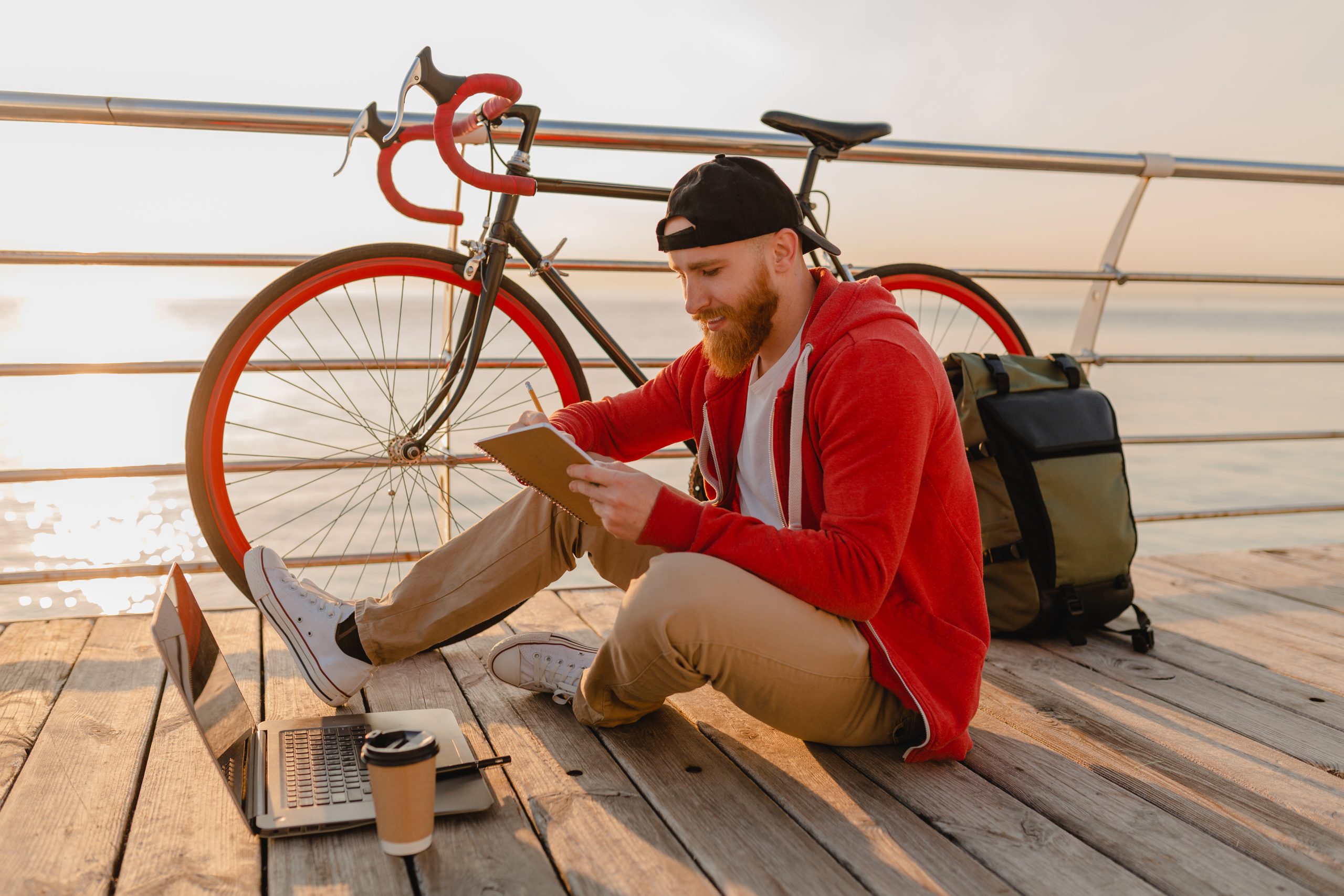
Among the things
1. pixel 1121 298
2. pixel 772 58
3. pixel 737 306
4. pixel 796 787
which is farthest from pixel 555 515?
pixel 772 58

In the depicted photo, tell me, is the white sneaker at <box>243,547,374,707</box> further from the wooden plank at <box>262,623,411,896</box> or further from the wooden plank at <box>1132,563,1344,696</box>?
the wooden plank at <box>1132,563,1344,696</box>

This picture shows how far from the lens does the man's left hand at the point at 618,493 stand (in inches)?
51.6

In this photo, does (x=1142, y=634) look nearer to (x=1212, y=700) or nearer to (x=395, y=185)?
(x=1212, y=700)

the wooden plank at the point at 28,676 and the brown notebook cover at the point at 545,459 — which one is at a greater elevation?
the brown notebook cover at the point at 545,459

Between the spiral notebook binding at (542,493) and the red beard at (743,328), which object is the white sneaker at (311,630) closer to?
the spiral notebook binding at (542,493)

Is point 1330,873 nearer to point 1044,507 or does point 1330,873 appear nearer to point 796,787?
point 796,787

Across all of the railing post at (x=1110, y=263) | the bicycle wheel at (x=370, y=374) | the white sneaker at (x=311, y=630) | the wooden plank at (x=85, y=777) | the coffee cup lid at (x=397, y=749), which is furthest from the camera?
the railing post at (x=1110, y=263)

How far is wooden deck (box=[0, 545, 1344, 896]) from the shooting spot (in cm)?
114

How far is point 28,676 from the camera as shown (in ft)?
5.74

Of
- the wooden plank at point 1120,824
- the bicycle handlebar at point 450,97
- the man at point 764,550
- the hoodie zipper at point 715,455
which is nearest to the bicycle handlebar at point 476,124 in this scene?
the bicycle handlebar at point 450,97

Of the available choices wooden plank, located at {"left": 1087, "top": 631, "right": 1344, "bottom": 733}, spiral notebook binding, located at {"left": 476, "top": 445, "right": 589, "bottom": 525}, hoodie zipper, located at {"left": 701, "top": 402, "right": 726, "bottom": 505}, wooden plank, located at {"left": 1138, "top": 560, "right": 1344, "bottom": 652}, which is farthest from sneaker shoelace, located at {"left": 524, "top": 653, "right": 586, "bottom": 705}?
wooden plank, located at {"left": 1138, "top": 560, "right": 1344, "bottom": 652}

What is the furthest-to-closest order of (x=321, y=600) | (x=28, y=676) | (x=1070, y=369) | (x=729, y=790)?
1. (x=1070, y=369)
2. (x=28, y=676)
3. (x=321, y=600)
4. (x=729, y=790)

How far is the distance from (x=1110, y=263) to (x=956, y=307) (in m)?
0.49

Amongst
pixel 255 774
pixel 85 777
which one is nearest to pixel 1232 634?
pixel 255 774
